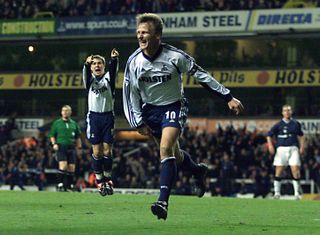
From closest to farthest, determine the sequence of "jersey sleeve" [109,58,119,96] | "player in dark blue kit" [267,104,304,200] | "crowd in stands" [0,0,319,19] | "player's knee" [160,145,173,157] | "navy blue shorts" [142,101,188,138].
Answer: "player's knee" [160,145,173,157] < "navy blue shorts" [142,101,188,138] < "jersey sleeve" [109,58,119,96] < "player in dark blue kit" [267,104,304,200] < "crowd in stands" [0,0,319,19]

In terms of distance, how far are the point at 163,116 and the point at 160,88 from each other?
0.33 meters

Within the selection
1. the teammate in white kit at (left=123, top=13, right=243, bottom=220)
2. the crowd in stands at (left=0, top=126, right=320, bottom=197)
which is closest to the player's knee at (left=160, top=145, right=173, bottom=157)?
the teammate in white kit at (left=123, top=13, right=243, bottom=220)

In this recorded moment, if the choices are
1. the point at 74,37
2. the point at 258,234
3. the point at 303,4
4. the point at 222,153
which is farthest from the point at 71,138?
the point at 74,37

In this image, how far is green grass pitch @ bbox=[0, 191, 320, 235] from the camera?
10211 millimetres

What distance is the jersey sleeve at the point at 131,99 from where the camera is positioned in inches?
455

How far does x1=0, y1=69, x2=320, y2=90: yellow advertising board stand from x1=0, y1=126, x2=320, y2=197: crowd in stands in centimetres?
337

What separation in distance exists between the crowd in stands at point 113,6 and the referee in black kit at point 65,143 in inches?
638

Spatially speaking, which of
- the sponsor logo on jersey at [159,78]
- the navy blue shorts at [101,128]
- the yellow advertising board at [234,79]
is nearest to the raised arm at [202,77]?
the sponsor logo on jersey at [159,78]

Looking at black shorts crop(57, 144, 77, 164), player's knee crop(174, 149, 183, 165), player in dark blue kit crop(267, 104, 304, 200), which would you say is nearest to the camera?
player's knee crop(174, 149, 183, 165)

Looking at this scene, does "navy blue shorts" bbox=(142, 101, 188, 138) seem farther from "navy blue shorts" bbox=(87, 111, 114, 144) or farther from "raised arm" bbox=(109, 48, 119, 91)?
"navy blue shorts" bbox=(87, 111, 114, 144)

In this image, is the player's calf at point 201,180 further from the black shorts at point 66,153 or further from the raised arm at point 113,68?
the black shorts at point 66,153

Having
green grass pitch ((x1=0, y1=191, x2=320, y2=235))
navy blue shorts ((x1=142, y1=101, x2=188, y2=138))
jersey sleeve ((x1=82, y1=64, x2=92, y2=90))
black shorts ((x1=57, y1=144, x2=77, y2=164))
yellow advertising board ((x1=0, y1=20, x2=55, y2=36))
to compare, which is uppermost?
yellow advertising board ((x1=0, y1=20, x2=55, y2=36))

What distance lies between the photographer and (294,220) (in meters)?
11.9

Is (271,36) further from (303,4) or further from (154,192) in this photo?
(154,192)
